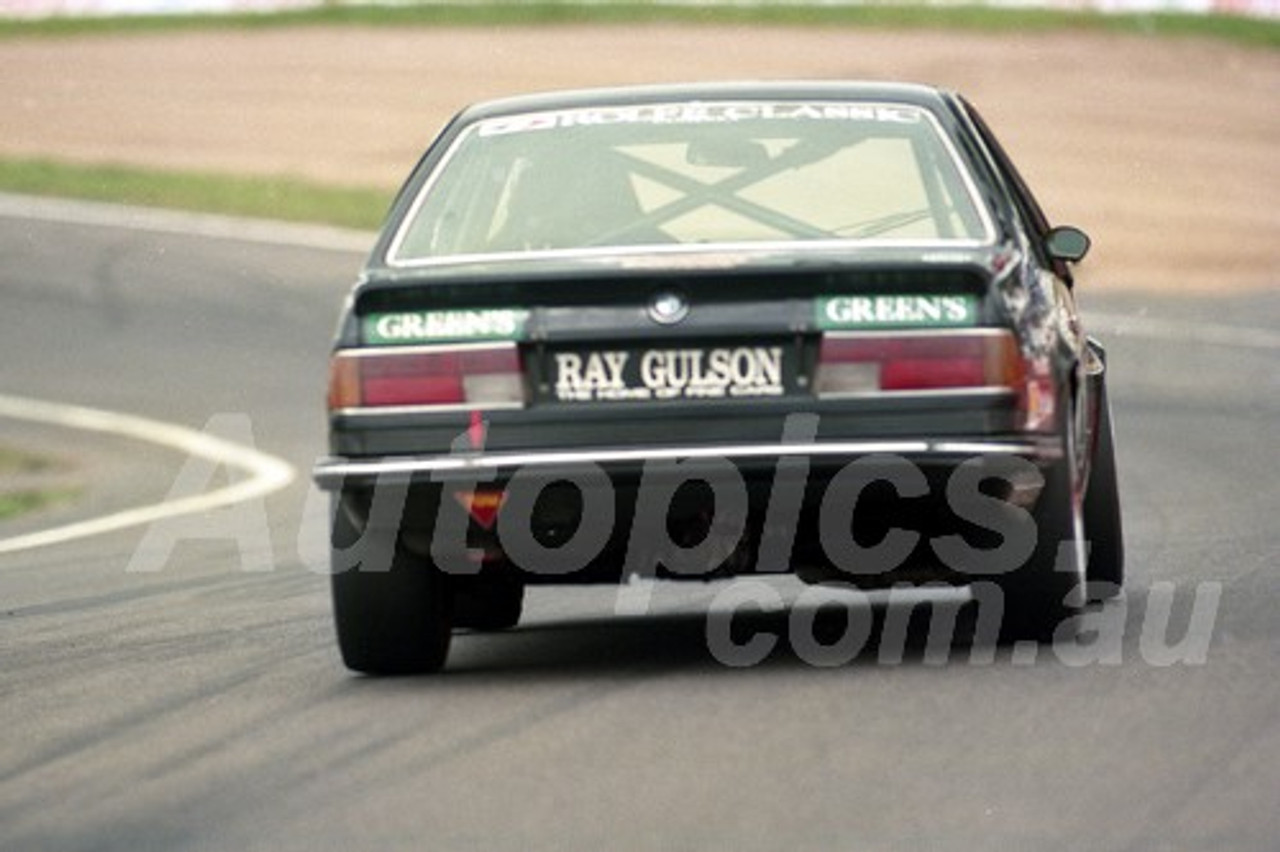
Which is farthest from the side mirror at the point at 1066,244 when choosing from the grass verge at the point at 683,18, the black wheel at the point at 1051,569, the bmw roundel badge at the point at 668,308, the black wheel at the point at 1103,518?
the grass verge at the point at 683,18

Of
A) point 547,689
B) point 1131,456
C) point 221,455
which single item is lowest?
point 221,455

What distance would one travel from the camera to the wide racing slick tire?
8.18 meters

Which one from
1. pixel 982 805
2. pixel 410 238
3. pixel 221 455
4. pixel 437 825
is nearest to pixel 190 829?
pixel 437 825

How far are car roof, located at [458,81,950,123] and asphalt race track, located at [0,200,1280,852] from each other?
1.26 meters

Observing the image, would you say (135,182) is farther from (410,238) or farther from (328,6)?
(410,238)

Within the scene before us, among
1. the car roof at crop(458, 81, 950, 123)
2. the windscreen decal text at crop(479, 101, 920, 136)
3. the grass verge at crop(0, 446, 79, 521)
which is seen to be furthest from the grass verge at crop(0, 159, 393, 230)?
the windscreen decal text at crop(479, 101, 920, 136)

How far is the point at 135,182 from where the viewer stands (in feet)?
109

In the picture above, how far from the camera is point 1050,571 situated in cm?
834

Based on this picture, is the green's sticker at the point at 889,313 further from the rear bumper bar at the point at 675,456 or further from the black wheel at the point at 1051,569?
the black wheel at the point at 1051,569

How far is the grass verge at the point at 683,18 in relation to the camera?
41.7 m

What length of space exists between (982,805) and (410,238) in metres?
2.73

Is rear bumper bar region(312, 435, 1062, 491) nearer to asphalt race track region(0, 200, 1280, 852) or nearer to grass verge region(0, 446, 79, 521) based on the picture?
asphalt race track region(0, 200, 1280, 852)

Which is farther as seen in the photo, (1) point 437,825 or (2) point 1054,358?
(2) point 1054,358

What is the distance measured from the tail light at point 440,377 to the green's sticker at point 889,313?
0.65m
